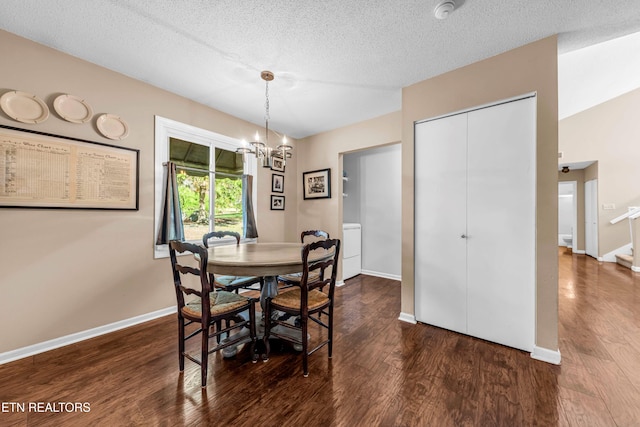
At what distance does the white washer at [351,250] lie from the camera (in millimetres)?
4078

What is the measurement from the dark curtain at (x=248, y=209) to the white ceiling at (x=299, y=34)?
131 centimetres

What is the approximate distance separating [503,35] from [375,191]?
2.82 metres

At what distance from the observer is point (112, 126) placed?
2.38 metres

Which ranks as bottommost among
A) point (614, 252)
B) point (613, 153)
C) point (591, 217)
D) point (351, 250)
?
point (614, 252)

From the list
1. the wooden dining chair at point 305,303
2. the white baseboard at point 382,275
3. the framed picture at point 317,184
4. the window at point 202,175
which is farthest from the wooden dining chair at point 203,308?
the white baseboard at point 382,275

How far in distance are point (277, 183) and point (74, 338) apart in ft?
9.56

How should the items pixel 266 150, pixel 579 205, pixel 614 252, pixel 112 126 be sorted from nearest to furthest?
pixel 266 150
pixel 112 126
pixel 614 252
pixel 579 205

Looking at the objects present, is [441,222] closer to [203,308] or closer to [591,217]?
[203,308]

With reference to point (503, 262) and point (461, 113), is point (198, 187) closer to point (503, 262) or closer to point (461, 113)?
point (461, 113)

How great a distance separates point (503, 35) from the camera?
1916 mm

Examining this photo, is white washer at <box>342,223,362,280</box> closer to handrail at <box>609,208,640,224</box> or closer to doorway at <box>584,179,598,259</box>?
handrail at <box>609,208,640,224</box>

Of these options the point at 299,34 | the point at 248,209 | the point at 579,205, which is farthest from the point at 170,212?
the point at 579,205

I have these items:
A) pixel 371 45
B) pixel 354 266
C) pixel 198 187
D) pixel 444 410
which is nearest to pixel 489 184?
pixel 371 45

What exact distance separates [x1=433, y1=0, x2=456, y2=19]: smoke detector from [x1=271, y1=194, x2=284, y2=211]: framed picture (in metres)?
3.05
